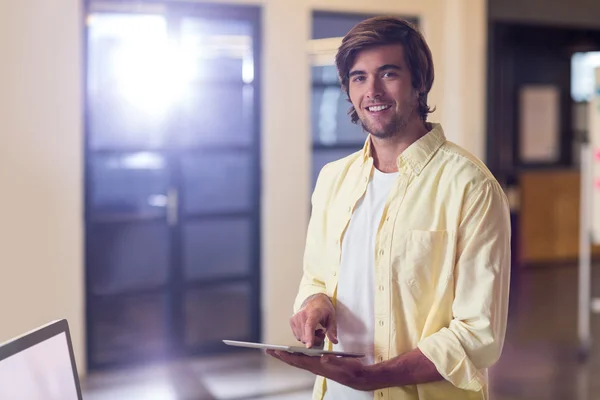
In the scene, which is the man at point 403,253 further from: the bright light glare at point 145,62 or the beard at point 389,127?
the bright light glare at point 145,62

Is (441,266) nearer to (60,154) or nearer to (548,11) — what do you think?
(60,154)

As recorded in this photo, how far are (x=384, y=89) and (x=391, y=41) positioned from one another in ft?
0.34

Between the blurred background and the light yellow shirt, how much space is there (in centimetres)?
298

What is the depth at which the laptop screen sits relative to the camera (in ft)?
3.57

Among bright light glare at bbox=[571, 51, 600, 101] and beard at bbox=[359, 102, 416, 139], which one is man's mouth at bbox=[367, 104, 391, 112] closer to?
beard at bbox=[359, 102, 416, 139]

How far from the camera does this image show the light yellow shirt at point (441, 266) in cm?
149

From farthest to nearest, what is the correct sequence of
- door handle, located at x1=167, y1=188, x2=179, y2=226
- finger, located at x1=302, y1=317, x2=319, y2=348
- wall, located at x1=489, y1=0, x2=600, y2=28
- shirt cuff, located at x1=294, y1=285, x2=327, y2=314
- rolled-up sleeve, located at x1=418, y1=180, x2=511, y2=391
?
wall, located at x1=489, y1=0, x2=600, y2=28, door handle, located at x1=167, y1=188, x2=179, y2=226, shirt cuff, located at x1=294, y1=285, x2=327, y2=314, finger, located at x1=302, y1=317, x2=319, y2=348, rolled-up sleeve, located at x1=418, y1=180, x2=511, y2=391

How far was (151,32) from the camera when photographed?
16.2ft

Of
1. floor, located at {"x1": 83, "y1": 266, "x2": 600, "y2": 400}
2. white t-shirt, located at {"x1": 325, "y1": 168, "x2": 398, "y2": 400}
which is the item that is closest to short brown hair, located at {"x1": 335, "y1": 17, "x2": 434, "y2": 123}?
white t-shirt, located at {"x1": 325, "y1": 168, "x2": 398, "y2": 400}

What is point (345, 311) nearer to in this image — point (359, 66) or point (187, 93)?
point (359, 66)

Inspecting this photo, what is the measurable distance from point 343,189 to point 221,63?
140 inches

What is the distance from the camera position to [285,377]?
4836 millimetres

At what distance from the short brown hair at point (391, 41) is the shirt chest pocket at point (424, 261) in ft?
1.09

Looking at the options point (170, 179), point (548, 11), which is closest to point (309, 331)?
point (170, 179)
